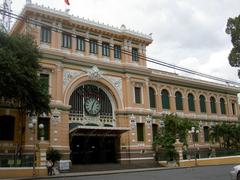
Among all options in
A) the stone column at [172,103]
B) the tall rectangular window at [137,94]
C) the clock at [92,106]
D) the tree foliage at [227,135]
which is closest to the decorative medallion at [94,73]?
the clock at [92,106]

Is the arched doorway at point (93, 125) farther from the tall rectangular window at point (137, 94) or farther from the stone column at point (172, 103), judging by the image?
the stone column at point (172, 103)

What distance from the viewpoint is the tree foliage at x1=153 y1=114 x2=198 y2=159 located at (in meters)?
35.6

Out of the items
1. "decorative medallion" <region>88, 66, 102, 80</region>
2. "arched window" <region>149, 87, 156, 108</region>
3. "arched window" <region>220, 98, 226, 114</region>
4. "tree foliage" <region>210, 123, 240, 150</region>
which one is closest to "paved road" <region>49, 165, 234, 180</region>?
"decorative medallion" <region>88, 66, 102, 80</region>

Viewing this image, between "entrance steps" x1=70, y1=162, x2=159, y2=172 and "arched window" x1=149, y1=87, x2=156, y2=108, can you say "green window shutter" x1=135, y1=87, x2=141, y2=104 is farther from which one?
"entrance steps" x1=70, y1=162, x2=159, y2=172

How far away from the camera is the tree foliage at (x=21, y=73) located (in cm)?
2341

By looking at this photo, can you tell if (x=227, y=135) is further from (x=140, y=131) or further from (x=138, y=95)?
(x=138, y=95)

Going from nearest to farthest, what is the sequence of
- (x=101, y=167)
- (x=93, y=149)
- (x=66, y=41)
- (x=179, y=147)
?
1. (x=101, y=167)
2. (x=66, y=41)
3. (x=93, y=149)
4. (x=179, y=147)

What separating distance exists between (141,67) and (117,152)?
33.6 feet

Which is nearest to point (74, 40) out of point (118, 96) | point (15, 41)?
point (118, 96)

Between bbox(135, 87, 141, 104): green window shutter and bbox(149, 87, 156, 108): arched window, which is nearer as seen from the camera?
bbox(135, 87, 141, 104): green window shutter

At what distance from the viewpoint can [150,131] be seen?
1481 inches

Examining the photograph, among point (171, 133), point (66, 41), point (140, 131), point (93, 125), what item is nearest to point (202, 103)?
point (171, 133)

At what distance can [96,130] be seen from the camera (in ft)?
107

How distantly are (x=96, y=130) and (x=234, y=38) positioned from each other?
50.5 ft
